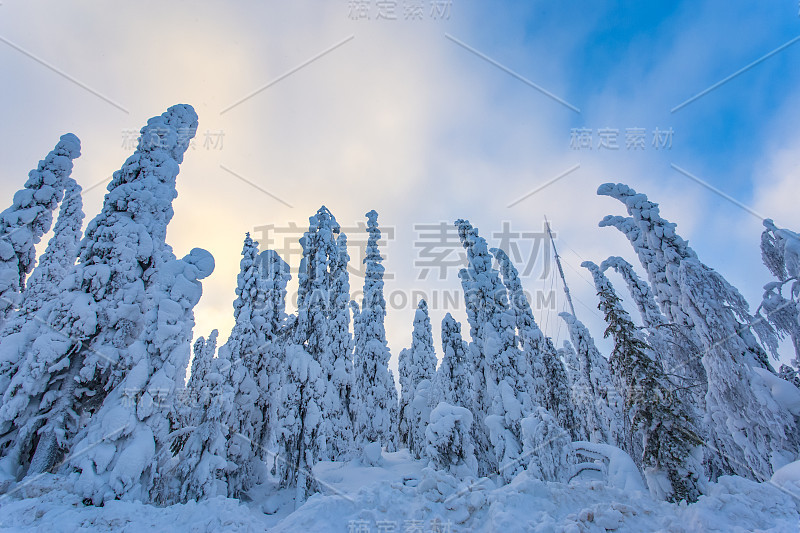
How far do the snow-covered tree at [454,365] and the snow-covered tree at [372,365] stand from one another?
4471 mm

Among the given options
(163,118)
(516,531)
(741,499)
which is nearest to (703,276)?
(741,499)

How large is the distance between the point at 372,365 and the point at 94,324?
659 inches

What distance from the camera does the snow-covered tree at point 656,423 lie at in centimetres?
698

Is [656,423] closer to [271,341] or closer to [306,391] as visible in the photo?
[306,391]

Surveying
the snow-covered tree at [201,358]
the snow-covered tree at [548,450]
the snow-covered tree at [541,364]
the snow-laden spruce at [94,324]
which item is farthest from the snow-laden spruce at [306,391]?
the snow-covered tree at [201,358]

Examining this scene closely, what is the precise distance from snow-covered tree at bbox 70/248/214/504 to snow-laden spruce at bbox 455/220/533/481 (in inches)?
483

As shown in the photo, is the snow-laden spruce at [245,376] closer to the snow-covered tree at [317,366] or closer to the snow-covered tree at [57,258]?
the snow-covered tree at [317,366]

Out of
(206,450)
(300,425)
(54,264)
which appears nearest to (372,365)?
(300,425)

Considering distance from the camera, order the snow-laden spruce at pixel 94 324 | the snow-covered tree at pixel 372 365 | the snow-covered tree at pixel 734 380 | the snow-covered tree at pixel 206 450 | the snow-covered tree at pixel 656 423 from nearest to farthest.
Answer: the snow-covered tree at pixel 656 423, the snow-laden spruce at pixel 94 324, the snow-covered tree at pixel 734 380, the snow-covered tree at pixel 206 450, the snow-covered tree at pixel 372 365

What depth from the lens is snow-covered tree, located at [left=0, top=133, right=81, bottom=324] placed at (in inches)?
397

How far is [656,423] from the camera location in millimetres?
7383

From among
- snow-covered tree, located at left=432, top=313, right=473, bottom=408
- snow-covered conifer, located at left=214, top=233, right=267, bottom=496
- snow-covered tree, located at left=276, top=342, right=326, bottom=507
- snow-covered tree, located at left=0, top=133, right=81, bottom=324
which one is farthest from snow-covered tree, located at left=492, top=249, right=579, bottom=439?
snow-covered tree, located at left=0, top=133, right=81, bottom=324

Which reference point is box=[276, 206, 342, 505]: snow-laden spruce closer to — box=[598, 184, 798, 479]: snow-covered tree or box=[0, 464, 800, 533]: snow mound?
box=[0, 464, 800, 533]: snow mound

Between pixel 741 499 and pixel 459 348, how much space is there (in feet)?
52.2
